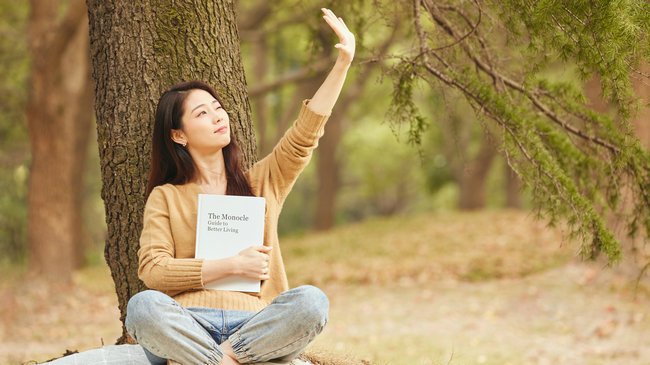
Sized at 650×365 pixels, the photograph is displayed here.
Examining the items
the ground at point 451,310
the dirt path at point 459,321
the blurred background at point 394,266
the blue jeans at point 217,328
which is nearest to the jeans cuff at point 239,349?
the blue jeans at point 217,328

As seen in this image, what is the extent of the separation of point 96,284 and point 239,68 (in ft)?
25.0

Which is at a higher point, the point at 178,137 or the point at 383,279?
the point at 178,137

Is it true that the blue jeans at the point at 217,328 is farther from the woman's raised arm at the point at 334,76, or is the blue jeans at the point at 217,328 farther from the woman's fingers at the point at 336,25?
the woman's fingers at the point at 336,25

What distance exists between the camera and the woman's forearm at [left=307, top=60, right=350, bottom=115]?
276 centimetres

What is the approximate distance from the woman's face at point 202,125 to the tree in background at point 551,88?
1111mm

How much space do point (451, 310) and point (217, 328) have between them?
210 inches

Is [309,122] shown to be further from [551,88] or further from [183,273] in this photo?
[551,88]

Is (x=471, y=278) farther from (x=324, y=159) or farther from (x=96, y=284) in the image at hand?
(x=324, y=159)

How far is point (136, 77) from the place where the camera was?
3227 mm

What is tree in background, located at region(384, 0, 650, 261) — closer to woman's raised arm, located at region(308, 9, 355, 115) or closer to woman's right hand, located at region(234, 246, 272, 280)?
woman's raised arm, located at region(308, 9, 355, 115)

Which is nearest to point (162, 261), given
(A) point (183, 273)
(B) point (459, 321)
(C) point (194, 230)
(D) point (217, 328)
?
(A) point (183, 273)

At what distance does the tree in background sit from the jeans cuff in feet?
5.11

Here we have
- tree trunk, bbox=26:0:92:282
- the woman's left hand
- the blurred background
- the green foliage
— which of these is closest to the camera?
the woman's left hand

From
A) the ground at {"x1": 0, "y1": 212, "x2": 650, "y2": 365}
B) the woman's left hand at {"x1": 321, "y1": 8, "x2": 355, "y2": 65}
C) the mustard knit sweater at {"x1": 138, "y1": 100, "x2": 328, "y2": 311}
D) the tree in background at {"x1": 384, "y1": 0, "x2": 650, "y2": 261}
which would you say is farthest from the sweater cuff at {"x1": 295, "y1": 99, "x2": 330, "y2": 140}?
the ground at {"x1": 0, "y1": 212, "x2": 650, "y2": 365}
